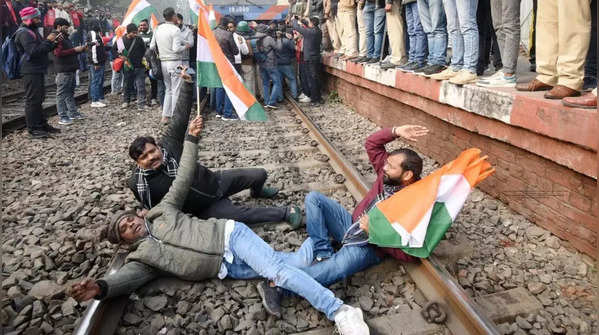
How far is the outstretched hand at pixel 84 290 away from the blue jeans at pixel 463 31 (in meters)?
4.43

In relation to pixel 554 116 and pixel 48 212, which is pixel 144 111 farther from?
pixel 554 116

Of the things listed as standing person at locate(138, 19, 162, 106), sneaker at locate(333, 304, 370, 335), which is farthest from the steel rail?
standing person at locate(138, 19, 162, 106)

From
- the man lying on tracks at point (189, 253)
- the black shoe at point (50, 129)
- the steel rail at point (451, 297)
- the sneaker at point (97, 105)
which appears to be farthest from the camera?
the sneaker at point (97, 105)

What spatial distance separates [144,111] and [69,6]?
11.2 metres

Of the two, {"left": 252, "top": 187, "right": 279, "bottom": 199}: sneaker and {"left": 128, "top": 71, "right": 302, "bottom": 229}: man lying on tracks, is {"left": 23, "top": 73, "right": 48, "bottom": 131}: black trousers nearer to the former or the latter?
{"left": 128, "top": 71, "right": 302, "bottom": 229}: man lying on tracks

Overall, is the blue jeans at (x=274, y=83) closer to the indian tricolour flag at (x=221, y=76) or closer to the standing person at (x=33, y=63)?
the standing person at (x=33, y=63)

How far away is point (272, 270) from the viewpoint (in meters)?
2.93

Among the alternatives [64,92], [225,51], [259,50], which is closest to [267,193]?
[225,51]

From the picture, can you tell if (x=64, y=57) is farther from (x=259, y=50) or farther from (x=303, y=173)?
(x=303, y=173)

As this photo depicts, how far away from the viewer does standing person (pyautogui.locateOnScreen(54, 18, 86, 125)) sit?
26.1ft

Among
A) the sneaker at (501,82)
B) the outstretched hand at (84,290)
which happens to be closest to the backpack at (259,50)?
the sneaker at (501,82)

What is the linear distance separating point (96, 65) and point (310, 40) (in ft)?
17.4

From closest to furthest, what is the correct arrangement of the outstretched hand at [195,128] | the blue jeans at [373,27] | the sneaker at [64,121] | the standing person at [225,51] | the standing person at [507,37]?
the outstretched hand at [195,128] < the standing person at [507,37] < the blue jeans at [373,27] < the sneaker at [64,121] < the standing person at [225,51]

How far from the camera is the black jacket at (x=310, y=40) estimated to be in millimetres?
10305
